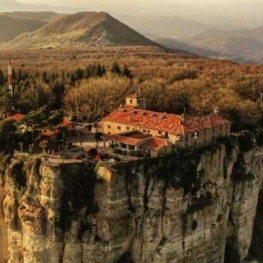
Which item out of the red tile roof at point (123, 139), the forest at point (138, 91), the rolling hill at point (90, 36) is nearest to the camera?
the red tile roof at point (123, 139)

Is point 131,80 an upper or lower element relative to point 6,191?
upper

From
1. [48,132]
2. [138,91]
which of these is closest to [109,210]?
[48,132]

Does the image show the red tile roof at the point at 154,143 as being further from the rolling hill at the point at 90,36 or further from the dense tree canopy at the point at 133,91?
the rolling hill at the point at 90,36

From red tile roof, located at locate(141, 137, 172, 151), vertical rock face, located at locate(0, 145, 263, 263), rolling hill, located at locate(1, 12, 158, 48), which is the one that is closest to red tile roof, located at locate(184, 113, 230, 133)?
red tile roof, located at locate(141, 137, 172, 151)

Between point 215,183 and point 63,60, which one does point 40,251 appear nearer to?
point 215,183

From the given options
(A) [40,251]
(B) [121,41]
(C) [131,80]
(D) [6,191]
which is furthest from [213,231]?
(B) [121,41]

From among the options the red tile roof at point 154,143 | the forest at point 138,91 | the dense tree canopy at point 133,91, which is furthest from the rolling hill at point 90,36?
the red tile roof at point 154,143

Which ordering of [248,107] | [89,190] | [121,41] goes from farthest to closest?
[121,41], [248,107], [89,190]
